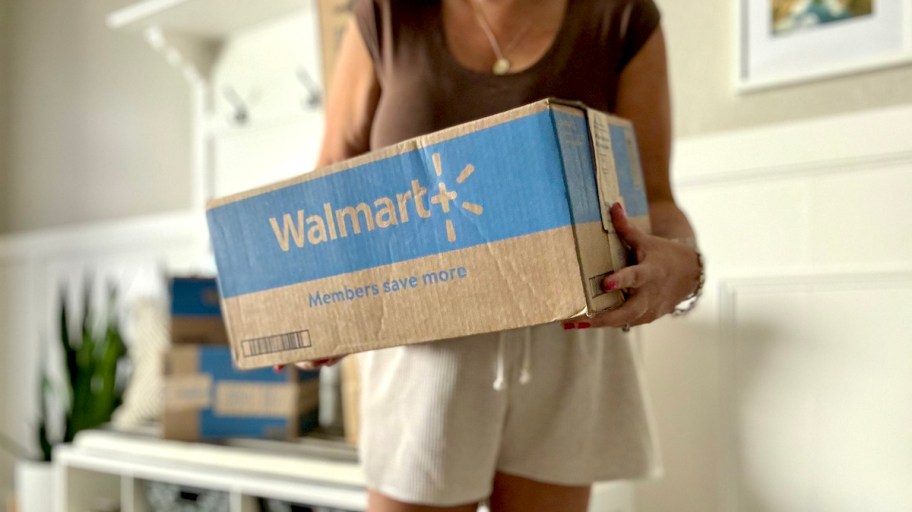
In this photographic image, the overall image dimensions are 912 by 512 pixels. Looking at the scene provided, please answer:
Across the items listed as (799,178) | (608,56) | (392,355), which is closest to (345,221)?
(392,355)

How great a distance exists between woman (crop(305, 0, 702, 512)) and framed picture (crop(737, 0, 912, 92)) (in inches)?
23.4

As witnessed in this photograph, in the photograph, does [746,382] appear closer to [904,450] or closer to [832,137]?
[904,450]

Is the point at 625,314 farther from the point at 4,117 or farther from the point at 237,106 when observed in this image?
the point at 4,117

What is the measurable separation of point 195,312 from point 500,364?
1.11 metres

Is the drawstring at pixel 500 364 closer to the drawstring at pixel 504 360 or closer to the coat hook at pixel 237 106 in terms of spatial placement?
the drawstring at pixel 504 360

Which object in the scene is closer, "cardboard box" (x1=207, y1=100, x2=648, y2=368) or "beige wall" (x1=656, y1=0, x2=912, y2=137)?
"cardboard box" (x1=207, y1=100, x2=648, y2=368)

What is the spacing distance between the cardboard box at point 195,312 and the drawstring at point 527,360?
108 centimetres

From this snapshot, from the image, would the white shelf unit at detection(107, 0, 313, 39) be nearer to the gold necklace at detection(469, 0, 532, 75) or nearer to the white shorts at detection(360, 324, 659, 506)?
the gold necklace at detection(469, 0, 532, 75)

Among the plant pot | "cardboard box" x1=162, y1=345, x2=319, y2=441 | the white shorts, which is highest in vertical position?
the white shorts

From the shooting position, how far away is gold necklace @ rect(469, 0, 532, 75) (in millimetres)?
848

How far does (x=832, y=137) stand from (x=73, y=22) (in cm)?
260

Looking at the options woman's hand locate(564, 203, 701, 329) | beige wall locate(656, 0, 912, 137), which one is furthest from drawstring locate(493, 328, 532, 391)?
beige wall locate(656, 0, 912, 137)

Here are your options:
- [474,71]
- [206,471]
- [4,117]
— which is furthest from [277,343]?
[4,117]

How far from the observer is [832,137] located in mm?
1319
